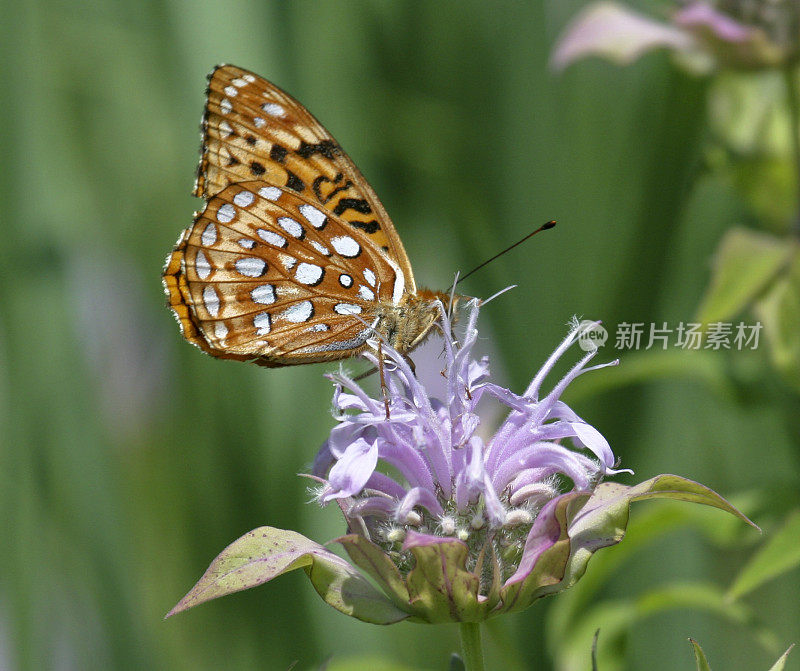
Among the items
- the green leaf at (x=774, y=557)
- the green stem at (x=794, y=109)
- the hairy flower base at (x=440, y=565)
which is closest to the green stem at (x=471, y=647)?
the hairy flower base at (x=440, y=565)

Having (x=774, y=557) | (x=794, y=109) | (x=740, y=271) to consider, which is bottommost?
(x=774, y=557)

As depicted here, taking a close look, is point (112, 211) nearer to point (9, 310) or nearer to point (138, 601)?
point (9, 310)

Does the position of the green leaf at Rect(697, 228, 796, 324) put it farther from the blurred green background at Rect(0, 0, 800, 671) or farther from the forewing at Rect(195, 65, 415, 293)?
the forewing at Rect(195, 65, 415, 293)

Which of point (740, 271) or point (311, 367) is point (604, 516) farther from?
point (311, 367)

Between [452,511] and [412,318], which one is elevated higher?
[412,318]

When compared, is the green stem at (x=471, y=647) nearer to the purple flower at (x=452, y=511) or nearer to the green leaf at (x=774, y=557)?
the purple flower at (x=452, y=511)

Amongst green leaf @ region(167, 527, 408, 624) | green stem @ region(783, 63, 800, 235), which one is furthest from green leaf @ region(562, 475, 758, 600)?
green stem @ region(783, 63, 800, 235)

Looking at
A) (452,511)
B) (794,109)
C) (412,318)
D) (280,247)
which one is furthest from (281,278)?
(794,109)

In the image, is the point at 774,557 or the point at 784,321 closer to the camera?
the point at 774,557
